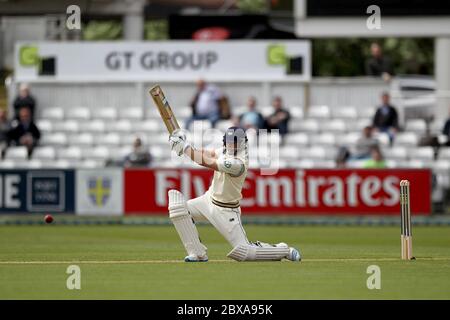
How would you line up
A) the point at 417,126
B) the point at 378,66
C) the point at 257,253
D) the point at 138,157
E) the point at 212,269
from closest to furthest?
1. the point at 212,269
2. the point at 257,253
3. the point at 138,157
4. the point at 417,126
5. the point at 378,66

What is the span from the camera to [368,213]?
24.1 meters

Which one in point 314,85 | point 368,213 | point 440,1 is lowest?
point 368,213

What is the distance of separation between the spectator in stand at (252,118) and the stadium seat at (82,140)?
10.5 feet

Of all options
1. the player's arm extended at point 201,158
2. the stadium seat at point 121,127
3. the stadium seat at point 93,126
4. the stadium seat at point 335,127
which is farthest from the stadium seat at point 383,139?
the player's arm extended at point 201,158

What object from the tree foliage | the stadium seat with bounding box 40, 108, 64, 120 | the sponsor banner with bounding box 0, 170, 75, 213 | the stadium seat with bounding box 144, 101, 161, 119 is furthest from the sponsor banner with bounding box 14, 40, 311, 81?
the tree foliage

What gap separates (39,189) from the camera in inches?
948

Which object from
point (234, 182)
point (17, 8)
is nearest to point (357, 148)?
point (17, 8)

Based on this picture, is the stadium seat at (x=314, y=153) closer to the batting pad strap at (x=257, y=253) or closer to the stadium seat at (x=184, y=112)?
the stadium seat at (x=184, y=112)

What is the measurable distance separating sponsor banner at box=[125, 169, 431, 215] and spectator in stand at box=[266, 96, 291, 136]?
189 centimetres

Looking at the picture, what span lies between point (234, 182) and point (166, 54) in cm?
1422

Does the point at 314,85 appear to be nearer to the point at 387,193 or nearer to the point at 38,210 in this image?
the point at 387,193

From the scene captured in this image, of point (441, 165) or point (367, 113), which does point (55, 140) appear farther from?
point (441, 165)

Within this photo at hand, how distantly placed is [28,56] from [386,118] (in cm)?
789

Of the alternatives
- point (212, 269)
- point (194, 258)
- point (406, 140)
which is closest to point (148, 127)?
point (406, 140)
